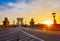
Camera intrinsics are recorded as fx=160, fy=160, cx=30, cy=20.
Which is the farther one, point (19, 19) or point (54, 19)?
point (54, 19)

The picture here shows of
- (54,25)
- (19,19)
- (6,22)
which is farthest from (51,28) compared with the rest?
(6,22)

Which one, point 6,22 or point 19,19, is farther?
point 6,22

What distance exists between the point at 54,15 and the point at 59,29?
740 cm

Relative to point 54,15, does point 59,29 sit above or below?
below

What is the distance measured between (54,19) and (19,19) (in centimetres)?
3523

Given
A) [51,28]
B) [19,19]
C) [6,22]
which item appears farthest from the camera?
[6,22]

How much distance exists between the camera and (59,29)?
47.4 m

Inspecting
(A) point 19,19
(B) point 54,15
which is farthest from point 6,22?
(A) point 19,19

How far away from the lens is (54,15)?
53.4 metres

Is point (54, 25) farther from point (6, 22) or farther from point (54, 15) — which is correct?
point (6, 22)

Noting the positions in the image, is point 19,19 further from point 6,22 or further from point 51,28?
point 6,22

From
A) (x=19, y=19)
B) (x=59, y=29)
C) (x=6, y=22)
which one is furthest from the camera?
(x=6, y=22)

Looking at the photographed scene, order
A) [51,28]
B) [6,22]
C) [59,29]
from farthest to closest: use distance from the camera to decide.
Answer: [6,22], [51,28], [59,29]

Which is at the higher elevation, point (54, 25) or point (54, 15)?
point (54, 15)
